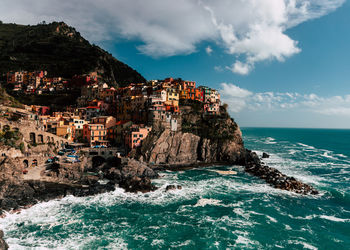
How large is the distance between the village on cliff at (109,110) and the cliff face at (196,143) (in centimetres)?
437

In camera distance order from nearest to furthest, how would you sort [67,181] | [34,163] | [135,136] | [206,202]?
[206,202]
[67,181]
[34,163]
[135,136]

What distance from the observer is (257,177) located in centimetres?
6344

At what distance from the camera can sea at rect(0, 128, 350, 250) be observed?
100 ft

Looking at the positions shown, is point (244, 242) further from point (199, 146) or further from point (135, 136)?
point (199, 146)

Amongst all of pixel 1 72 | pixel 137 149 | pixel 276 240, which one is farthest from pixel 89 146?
pixel 1 72

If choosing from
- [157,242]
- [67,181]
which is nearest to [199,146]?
[67,181]

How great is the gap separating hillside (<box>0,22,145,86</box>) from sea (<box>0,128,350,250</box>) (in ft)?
390

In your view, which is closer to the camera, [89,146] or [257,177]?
[257,177]

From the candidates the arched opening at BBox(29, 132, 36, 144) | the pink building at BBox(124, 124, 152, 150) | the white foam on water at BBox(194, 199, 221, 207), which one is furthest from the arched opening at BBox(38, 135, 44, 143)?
the white foam on water at BBox(194, 199, 221, 207)

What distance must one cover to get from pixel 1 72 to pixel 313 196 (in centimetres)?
17950

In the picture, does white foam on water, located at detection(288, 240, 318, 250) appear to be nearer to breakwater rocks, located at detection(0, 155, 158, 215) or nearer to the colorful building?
breakwater rocks, located at detection(0, 155, 158, 215)

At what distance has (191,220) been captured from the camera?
3709cm

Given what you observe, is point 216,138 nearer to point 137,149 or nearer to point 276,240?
point 137,149

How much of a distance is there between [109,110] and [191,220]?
73.4 m
